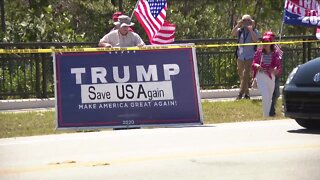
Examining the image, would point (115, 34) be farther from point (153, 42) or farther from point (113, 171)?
point (113, 171)

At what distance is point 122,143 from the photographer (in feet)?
31.8

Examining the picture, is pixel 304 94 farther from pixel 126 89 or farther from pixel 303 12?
pixel 303 12

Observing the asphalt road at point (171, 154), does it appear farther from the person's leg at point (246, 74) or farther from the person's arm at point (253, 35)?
the person's arm at point (253, 35)

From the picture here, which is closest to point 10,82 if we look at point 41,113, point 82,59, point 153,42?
point 41,113

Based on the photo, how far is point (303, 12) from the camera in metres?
15.6

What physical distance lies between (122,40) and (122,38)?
37mm

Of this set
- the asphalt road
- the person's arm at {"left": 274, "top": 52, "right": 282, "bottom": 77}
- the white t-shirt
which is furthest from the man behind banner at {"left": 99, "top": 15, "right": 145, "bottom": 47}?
the person's arm at {"left": 274, "top": 52, "right": 282, "bottom": 77}

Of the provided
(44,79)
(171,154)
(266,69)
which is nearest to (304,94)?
(171,154)

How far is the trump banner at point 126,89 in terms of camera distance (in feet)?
36.7

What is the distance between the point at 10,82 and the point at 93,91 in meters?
4.95

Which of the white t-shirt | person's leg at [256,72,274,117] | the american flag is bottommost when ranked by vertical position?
person's leg at [256,72,274,117]

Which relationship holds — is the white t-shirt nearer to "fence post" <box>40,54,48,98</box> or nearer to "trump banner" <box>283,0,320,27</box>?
"fence post" <box>40,54,48,98</box>

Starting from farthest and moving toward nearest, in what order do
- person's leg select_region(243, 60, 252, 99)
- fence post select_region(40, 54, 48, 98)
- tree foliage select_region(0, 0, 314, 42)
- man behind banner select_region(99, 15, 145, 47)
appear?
tree foliage select_region(0, 0, 314, 42) → fence post select_region(40, 54, 48, 98) → person's leg select_region(243, 60, 252, 99) → man behind banner select_region(99, 15, 145, 47)

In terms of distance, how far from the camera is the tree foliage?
2086cm
